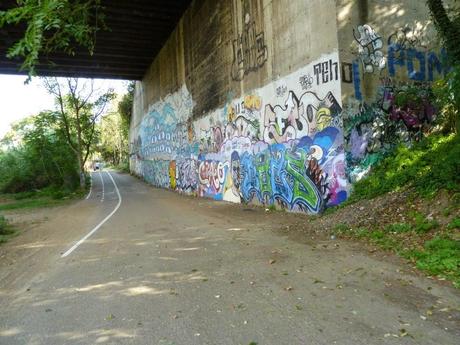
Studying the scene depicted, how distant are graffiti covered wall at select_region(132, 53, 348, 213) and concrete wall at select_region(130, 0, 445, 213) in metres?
0.04

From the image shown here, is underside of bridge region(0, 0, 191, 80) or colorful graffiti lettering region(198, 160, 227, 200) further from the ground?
underside of bridge region(0, 0, 191, 80)

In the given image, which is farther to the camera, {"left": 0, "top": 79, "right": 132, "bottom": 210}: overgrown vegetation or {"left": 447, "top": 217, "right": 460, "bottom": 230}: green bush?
{"left": 0, "top": 79, "right": 132, "bottom": 210}: overgrown vegetation

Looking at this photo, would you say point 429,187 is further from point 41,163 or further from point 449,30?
point 41,163

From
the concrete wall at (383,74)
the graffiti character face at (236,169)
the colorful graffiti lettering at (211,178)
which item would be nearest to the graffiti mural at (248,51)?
the graffiti character face at (236,169)

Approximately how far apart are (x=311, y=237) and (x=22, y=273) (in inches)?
227

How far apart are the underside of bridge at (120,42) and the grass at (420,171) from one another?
48.6 ft

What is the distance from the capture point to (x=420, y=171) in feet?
30.2

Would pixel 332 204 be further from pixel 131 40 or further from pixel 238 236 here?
pixel 131 40

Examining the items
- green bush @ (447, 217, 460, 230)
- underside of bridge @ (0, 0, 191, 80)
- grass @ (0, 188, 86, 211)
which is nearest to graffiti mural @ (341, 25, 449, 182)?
green bush @ (447, 217, 460, 230)

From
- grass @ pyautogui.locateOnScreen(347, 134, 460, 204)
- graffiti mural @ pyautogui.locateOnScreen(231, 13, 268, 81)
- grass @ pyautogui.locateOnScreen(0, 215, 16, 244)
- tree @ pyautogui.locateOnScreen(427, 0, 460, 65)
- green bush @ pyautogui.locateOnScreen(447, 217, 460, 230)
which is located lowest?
grass @ pyautogui.locateOnScreen(0, 215, 16, 244)

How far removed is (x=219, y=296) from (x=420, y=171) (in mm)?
6240

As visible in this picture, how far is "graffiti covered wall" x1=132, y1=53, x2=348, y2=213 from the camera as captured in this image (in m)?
11.1

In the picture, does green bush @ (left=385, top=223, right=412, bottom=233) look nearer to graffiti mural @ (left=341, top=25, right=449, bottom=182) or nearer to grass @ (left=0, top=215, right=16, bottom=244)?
graffiti mural @ (left=341, top=25, right=449, bottom=182)

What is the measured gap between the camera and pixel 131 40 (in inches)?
1099
